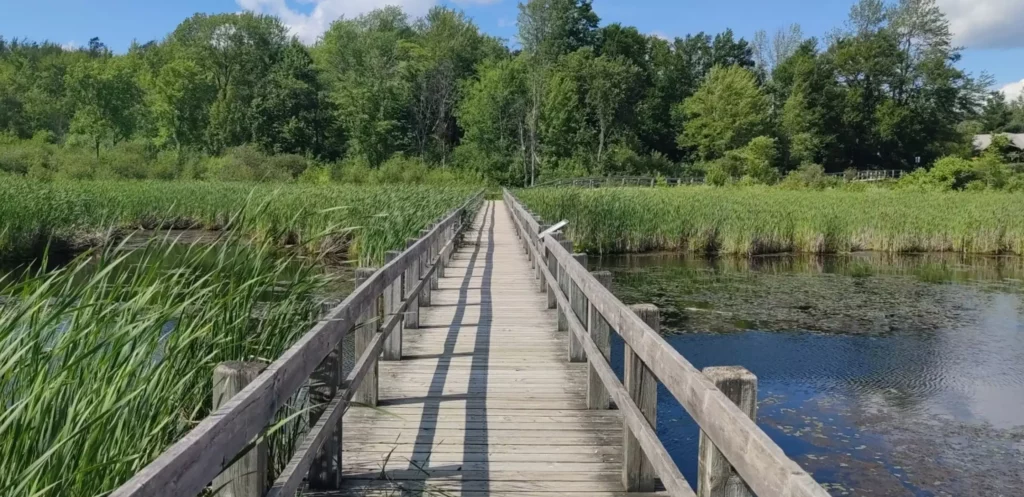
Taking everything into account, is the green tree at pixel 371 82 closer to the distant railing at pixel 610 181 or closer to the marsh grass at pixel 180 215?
the distant railing at pixel 610 181

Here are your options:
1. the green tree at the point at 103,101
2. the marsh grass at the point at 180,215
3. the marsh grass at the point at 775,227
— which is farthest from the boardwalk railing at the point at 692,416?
the green tree at the point at 103,101

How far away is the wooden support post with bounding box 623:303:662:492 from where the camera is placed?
10.6 feet

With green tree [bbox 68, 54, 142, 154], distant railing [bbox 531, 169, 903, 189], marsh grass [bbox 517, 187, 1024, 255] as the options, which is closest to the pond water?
marsh grass [bbox 517, 187, 1024, 255]

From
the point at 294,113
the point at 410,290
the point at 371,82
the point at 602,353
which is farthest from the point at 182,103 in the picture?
the point at 602,353

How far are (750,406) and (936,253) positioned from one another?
2201 centimetres

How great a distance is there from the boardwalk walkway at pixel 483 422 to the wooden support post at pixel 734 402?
3.97 ft

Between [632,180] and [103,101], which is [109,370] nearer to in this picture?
[632,180]

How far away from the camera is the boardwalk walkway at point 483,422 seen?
3.50m

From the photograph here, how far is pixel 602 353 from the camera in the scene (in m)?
4.30

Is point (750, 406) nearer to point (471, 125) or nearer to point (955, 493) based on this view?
point (955, 493)

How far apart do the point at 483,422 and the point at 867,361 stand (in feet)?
23.1

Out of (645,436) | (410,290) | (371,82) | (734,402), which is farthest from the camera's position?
(371,82)

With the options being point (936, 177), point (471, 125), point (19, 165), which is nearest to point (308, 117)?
point (471, 125)

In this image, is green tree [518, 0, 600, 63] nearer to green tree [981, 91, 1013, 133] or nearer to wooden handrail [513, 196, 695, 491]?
green tree [981, 91, 1013, 133]
